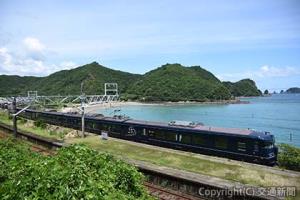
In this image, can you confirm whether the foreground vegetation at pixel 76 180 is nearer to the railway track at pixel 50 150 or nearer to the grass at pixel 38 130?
the railway track at pixel 50 150

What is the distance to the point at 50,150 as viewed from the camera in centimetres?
3212

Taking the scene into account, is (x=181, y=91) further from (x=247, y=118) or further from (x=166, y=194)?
(x=166, y=194)

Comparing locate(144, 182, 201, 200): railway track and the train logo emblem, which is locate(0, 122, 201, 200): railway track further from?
the train logo emblem

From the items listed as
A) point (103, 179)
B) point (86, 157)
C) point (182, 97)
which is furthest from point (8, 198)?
point (182, 97)

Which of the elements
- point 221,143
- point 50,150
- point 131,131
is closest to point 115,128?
point 131,131

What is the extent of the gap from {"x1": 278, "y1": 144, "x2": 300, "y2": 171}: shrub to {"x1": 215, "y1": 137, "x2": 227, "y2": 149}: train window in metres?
3.84

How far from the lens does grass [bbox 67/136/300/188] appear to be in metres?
18.4

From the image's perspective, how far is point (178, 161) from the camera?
23.2 m

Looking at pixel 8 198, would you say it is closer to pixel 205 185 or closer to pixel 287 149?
pixel 205 185

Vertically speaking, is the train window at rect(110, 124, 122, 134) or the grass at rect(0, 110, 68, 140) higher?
the train window at rect(110, 124, 122, 134)

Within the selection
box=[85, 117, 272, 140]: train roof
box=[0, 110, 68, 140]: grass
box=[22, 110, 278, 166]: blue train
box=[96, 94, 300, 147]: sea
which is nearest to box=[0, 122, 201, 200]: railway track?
box=[0, 110, 68, 140]: grass

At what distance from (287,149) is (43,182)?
63.5 feet

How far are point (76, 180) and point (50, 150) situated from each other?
26.4 metres

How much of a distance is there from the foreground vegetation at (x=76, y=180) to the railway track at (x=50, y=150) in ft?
27.3
